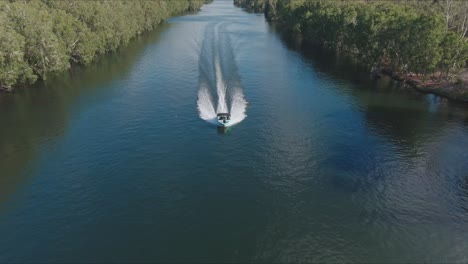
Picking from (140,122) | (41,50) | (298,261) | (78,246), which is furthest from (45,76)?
(298,261)

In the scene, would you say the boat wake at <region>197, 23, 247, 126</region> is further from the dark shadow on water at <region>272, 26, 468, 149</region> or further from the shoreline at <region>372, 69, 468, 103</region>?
the shoreline at <region>372, 69, 468, 103</region>

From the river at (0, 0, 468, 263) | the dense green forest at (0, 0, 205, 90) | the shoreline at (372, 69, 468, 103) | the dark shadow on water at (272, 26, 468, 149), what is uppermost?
the dense green forest at (0, 0, 205, 90)

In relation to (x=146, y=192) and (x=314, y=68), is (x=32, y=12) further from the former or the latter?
(x=314, y=68)

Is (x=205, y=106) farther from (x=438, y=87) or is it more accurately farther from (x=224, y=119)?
(x=438, y=87)

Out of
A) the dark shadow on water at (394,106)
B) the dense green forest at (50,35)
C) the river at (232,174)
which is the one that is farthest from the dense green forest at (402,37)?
the dense green forest at (50,35)

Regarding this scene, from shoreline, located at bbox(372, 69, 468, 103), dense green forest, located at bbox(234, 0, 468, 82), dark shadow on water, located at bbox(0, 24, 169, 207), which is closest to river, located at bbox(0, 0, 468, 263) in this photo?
dark shadow on water, located at bbox(0, 24, 169, 207)
